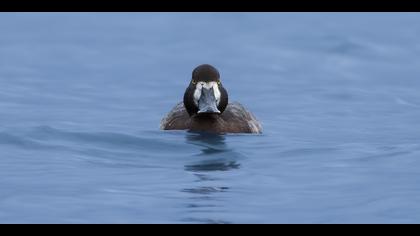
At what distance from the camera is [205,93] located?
1792 cm

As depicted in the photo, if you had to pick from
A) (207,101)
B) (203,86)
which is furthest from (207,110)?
(203,86)

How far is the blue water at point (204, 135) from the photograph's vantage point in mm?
14211

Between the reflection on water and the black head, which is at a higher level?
the black head

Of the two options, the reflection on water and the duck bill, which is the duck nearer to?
the duck bill

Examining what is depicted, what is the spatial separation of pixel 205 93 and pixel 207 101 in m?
0.11

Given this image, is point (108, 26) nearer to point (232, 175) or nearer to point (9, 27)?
point (9, 27)

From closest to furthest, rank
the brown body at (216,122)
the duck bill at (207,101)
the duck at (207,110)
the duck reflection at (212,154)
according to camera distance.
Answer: the duck reflection at (212,154), the duck bill at (207,101), the duck at (207,110), the brown body at (216,122)

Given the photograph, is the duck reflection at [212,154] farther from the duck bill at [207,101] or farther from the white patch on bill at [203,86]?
the white patch on bill at [203,86]

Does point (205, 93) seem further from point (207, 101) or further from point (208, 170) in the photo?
point (208, 170)

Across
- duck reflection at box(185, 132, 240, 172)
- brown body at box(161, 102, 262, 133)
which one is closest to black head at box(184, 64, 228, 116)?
brown body at box(161, 102, 262, 133)

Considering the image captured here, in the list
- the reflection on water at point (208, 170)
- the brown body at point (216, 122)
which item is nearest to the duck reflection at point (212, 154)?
the reflection on water at point (208, 170)

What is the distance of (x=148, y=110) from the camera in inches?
840

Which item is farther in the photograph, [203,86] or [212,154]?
[203,86]

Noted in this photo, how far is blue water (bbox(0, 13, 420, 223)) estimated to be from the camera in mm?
14211
